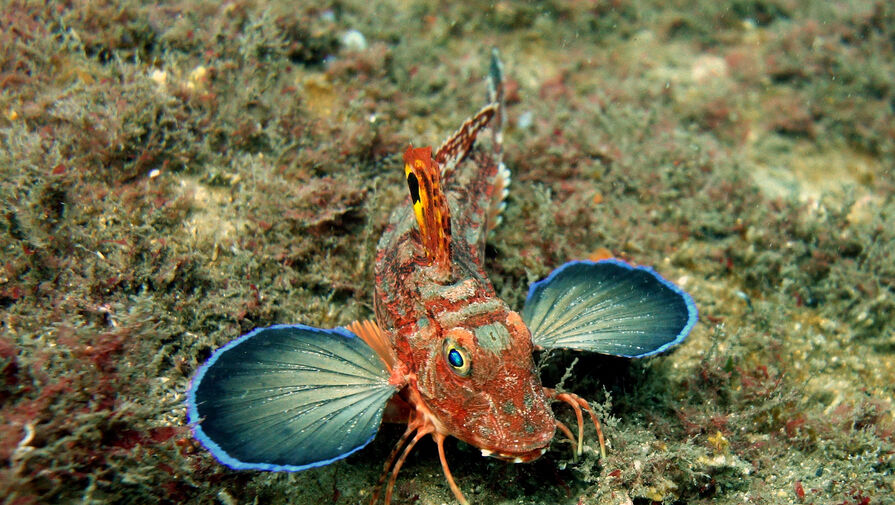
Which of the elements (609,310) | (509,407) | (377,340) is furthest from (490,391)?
(609,310)

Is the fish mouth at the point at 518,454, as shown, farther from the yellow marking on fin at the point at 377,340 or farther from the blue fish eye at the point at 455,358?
the yellow marking on fin at the point at 377,340

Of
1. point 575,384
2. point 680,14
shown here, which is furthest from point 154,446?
point 680,14

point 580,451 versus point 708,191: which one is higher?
point 708,191

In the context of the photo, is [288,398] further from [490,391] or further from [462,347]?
[490,391]

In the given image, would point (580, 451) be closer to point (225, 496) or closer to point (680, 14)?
point (225, 496)

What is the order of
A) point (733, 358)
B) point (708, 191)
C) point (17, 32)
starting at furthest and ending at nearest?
point (708, 191)
point (17, 32)
point (733, 358)

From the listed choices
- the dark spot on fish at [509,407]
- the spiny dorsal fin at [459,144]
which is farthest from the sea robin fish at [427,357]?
the spiny dorsal fin at [459,144]

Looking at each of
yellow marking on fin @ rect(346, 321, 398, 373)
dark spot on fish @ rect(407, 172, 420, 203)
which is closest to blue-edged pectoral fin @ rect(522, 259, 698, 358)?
yellow marking on fin @ rect(346, 321, 398, 373)
